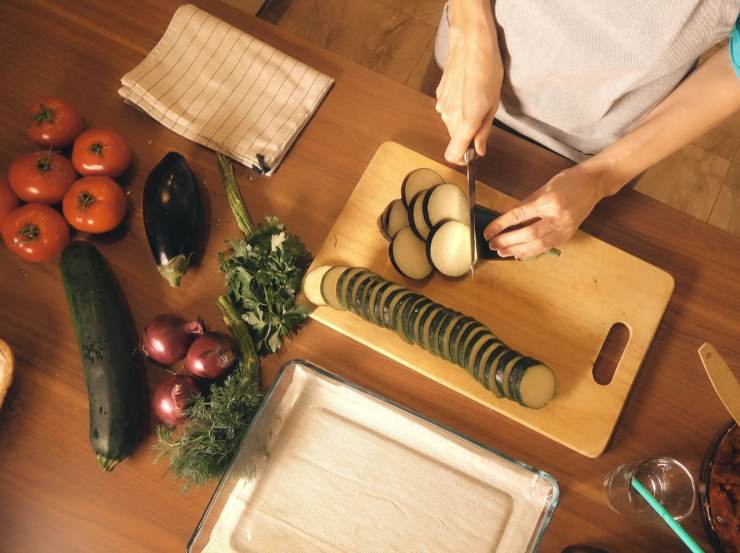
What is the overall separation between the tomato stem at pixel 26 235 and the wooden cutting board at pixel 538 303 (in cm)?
60

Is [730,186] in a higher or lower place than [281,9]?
higher

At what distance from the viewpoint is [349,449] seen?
47.3 inches

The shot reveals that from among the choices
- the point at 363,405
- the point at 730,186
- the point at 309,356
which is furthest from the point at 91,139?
the point at 730,186

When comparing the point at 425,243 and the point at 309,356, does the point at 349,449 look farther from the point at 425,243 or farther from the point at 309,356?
the point at 425,243

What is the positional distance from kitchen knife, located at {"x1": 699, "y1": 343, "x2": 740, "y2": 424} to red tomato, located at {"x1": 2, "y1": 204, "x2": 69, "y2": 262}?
1339mm

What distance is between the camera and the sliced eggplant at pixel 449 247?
125 cm

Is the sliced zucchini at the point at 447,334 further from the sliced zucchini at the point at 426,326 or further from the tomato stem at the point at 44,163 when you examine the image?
the tomato stem at the point at 44,163

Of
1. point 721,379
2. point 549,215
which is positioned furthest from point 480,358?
point 721,379

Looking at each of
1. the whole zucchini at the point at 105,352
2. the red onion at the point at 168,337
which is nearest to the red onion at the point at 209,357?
the red onion at the point at 168,337

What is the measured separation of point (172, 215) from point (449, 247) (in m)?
0.60

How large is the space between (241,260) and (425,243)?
15.9 inches

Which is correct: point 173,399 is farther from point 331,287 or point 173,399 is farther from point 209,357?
point 331,287

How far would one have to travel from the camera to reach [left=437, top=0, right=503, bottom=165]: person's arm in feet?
4.06

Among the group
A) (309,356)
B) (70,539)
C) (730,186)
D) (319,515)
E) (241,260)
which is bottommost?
(70,539)
